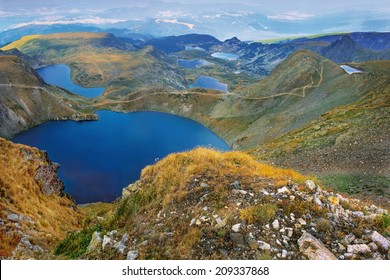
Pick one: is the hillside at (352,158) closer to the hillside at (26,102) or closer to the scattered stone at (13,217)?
the scattered stone at (13,217)

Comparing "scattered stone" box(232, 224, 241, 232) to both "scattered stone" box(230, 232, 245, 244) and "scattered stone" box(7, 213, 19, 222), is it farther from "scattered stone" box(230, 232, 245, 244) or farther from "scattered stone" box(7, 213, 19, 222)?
"scattered stone" box(7, 213, 19, 222)

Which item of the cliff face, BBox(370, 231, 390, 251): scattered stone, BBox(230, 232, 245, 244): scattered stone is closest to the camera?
BBox(370, 231, 390, 251): scattered stone

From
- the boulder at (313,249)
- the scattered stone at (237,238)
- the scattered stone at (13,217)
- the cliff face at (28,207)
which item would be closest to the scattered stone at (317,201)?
the boulder at (313,249)

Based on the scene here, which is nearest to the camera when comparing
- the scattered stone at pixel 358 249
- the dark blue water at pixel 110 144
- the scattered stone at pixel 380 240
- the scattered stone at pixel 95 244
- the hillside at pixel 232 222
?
the scattered stone at pixel 358 249

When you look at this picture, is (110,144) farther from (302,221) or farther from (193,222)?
(302,221)

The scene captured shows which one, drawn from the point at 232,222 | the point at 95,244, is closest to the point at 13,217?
the point at 95,244

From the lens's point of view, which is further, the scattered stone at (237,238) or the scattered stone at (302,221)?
the scattered stone at (302,221)

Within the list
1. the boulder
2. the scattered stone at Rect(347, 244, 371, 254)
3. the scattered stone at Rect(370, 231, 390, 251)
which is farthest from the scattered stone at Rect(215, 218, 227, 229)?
the scattered stone at Rect(370, 231, 390, 251)
